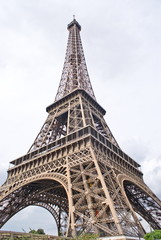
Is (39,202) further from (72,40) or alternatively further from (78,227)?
(72,40)

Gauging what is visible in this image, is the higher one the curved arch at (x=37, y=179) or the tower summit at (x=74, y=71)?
the tower summit at (x=74, y=71)

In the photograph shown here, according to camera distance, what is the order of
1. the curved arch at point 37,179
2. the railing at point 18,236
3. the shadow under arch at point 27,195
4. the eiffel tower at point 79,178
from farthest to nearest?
the shadow under arch at point 27,195 → the curved arch at point 37,179 → the eiffel tower at point 79,178 → the railing at point 18,236

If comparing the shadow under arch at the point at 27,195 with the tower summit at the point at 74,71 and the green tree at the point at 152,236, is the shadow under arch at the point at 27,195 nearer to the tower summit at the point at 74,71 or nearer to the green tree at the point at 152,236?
the green tree at the point at 152,236

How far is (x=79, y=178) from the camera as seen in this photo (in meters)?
18.8

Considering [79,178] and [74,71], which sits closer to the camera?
[79,178]

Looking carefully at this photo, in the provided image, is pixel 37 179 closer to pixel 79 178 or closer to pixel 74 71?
pixel 79 178

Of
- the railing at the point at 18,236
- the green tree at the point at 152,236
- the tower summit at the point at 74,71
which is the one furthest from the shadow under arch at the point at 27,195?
the tower summit at the point at 74,71

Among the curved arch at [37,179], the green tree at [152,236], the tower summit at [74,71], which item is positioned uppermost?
the tower summit at [74,71]

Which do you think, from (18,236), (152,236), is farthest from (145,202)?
(18,236)

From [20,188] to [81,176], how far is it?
9.60 meters

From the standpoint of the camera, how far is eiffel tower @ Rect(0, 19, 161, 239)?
15.3m

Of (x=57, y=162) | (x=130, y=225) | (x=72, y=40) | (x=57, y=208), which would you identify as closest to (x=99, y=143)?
(x=57, y=162)

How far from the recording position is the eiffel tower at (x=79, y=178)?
15.3 m

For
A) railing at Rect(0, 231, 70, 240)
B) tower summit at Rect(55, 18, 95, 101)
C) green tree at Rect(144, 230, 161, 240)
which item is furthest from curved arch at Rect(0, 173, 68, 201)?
tower summit at Rect(55, 18, 95, 101)
